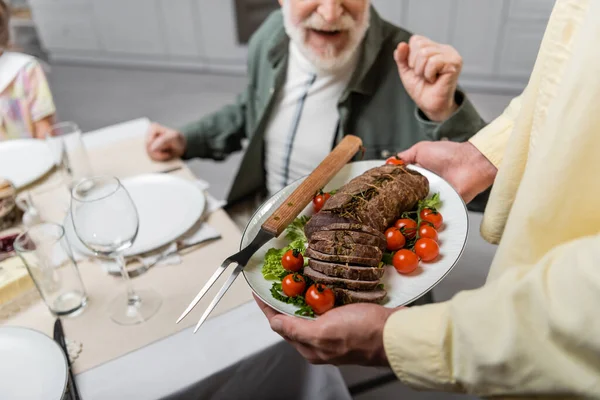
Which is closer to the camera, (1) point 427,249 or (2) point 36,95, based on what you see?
(1) point 427,249

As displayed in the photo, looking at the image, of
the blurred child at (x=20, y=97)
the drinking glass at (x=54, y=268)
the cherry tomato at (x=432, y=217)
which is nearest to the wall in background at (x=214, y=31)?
the blurred child at (x=20, y=97)

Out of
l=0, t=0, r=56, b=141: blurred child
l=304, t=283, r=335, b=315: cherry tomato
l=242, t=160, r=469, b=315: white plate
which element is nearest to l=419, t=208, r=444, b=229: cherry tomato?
l=242, t=160, r=469, b=315: white plate

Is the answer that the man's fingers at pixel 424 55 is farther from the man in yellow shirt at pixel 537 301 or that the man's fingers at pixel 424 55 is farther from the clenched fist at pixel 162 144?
the clenched fist at pixel 162 144

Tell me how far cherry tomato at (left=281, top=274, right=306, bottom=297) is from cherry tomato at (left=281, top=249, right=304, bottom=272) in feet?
0.10

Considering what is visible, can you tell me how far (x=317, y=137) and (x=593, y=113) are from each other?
1063mm

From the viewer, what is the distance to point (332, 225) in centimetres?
86

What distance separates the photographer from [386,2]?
357cm

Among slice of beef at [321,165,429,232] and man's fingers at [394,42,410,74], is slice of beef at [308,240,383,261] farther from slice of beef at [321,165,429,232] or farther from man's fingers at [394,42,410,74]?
man's fingers at [394,42,410,74]

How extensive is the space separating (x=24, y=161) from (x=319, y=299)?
1.11 m

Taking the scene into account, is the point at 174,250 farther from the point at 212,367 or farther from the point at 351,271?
the point at 351,271

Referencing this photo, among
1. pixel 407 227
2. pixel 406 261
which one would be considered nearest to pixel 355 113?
pixel 407 227

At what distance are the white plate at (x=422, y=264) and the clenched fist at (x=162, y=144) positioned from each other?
2.03 feet

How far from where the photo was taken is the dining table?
86 centimetres

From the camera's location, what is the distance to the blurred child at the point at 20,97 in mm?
1844
